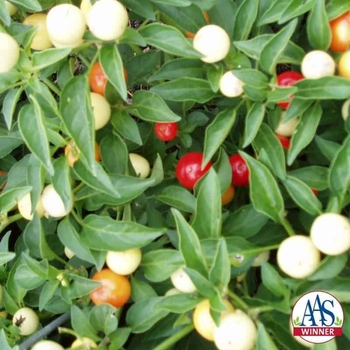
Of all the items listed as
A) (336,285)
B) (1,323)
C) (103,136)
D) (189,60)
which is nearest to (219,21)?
(189,60)

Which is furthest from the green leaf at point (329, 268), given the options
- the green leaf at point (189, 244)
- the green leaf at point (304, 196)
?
the green leaf at point (189, 244)

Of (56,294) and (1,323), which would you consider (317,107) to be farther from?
(1,323)

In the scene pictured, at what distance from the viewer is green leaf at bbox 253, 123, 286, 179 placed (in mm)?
1223

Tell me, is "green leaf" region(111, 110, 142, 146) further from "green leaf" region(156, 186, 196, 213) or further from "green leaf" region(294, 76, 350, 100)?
"green leaf" region(294, 76, 350, 100)

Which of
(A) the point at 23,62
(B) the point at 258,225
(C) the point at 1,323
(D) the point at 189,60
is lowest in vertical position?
(C) the point at 1,323

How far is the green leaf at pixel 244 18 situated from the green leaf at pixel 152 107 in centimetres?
24

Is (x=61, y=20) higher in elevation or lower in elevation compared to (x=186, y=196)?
higher

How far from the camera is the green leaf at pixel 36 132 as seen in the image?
1.06 meters

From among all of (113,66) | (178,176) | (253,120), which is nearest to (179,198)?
(178,176)

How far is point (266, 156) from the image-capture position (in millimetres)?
1218

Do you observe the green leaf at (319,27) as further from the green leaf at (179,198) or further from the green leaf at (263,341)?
the green leaf at (263,341)

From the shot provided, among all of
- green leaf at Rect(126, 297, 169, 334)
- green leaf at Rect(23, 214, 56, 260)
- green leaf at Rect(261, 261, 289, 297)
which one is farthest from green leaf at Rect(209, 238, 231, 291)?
green leaf at Rect(23, 214, 56, 260)

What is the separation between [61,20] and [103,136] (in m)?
0.33

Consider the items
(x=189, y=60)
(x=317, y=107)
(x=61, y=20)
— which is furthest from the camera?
(x=189, y=60)
